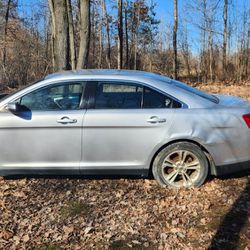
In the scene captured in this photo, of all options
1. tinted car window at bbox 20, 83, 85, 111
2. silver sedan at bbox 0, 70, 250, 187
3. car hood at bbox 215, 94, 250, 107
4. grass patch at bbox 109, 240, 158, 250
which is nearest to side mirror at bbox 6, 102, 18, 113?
silver sedan at bbox 0, 70, 250, 187

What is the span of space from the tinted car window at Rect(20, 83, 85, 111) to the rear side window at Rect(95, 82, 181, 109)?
28cm

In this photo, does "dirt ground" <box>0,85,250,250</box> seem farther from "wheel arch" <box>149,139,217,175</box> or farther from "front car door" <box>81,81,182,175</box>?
"front car door" <box>81,81,182,175</box>

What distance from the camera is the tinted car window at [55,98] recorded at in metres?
5.23

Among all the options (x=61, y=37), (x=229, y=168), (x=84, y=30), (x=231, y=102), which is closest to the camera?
(x=229, y=168)

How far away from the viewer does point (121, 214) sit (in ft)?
15.0

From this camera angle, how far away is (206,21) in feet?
101

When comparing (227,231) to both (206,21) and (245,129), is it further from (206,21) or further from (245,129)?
(206,21)

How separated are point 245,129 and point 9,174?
124 inches

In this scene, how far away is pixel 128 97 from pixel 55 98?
95 cm

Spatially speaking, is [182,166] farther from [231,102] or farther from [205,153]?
[231,102]

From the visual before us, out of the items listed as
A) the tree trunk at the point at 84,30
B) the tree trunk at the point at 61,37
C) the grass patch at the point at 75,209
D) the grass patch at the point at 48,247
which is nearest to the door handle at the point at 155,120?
the grass patch at the point at 75,209

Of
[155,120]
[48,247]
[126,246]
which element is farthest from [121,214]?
[155,120]

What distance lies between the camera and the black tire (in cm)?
518

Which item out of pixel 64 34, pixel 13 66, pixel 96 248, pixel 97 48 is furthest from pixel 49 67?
pixel 96 248
